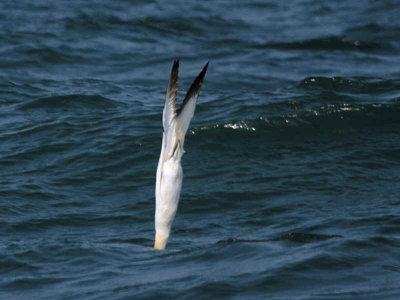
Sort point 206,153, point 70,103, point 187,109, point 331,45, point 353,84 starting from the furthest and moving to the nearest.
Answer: point 331,45 < point 353,84 < point 70,103 < point 206,153 < point 187,109

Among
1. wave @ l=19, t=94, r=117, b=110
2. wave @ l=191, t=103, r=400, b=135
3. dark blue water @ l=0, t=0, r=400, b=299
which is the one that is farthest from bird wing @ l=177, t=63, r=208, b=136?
wave @ l=19, t=94, r=117, b=110

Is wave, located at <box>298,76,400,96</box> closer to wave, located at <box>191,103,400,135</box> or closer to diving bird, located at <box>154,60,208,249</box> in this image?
wave, located at <box>191,103,400,135</box>

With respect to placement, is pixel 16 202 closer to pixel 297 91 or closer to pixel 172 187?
pixel 172 187

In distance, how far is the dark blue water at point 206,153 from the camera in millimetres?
6645

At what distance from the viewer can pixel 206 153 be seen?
10.7m

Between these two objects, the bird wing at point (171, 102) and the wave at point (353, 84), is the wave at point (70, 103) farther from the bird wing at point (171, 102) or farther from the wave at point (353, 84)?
the bird wing at point (171, 102)

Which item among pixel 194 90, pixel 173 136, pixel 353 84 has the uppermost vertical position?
pixel 194 90

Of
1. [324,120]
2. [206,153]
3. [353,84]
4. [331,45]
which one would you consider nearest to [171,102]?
[206,153]

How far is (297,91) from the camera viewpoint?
13.1 meters

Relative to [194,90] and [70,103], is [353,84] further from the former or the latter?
[194,90]

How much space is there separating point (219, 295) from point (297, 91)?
7461 millimetres

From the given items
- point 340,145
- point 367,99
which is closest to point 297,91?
point 367,99

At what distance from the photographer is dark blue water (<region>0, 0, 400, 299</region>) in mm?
6645

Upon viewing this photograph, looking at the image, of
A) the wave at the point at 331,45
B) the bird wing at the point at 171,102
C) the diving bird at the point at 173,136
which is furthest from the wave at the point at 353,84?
the bird wing at the point at 171,102
